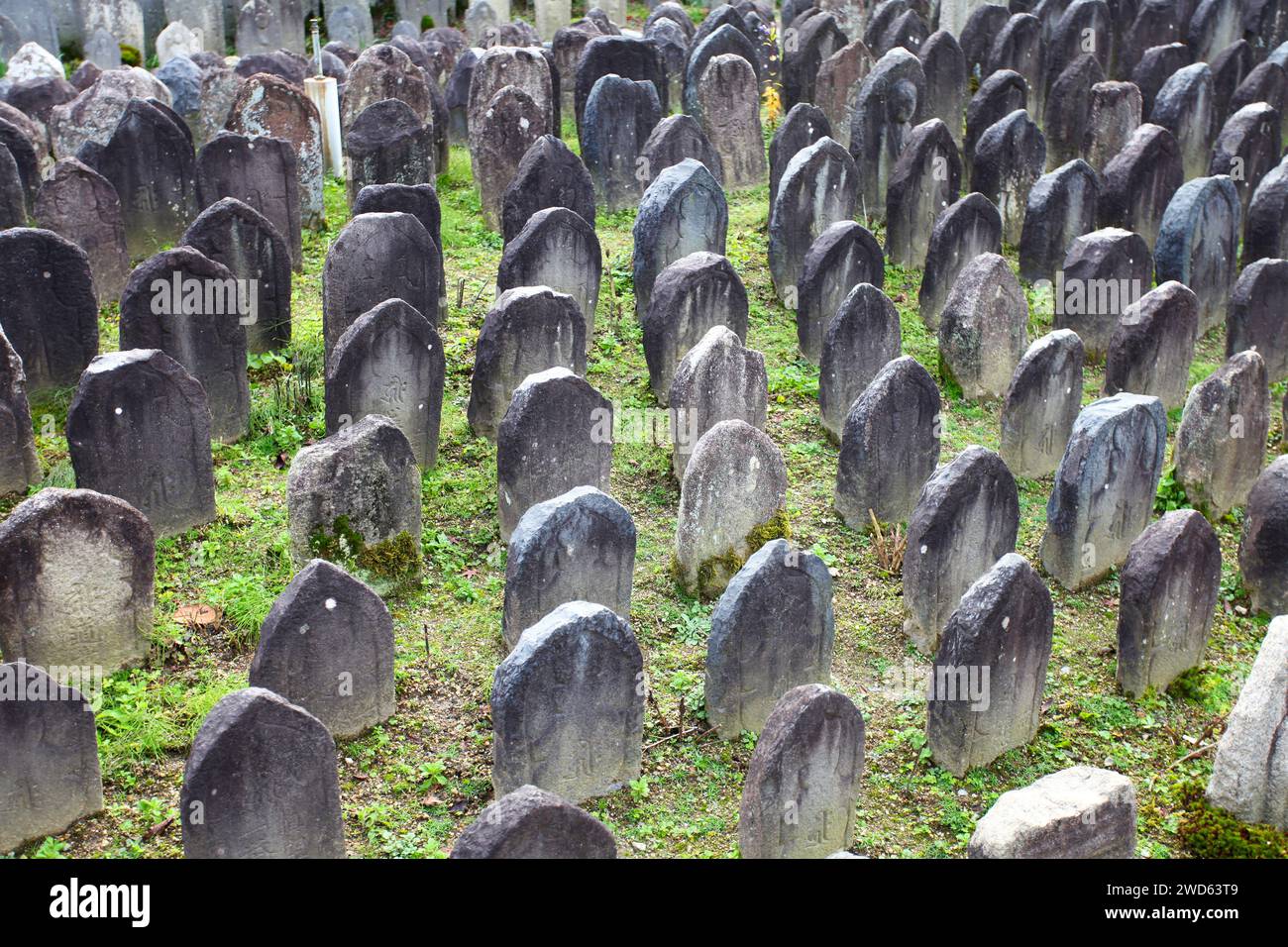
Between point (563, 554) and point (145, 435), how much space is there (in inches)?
89.4

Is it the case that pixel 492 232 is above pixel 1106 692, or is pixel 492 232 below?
above

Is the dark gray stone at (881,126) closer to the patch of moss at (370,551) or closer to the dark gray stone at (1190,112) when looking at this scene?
the dark gray stone at (1190,112)

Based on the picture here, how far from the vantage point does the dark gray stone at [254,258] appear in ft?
28.8

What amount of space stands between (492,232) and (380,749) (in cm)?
609

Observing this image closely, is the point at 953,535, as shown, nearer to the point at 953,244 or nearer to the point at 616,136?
the point at 953,244

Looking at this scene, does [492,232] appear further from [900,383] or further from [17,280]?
[900,383]

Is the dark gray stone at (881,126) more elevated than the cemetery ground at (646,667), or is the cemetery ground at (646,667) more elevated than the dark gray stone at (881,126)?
the dark gray stone at (881,126)

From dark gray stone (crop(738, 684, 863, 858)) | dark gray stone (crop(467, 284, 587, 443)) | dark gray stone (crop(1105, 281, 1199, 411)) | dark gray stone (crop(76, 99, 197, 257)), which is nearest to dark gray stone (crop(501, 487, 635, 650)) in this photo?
dark gray stone (crop(738, 684, 863, 858))

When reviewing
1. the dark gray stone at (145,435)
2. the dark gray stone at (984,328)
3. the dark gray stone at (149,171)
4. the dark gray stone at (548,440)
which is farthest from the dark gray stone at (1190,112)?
the dark gray stone at (145,435)

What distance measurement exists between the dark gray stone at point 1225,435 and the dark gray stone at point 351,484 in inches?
168

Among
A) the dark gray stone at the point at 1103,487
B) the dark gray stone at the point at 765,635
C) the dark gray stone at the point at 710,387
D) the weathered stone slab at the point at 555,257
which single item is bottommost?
the dark gray stone at the point at 765,635

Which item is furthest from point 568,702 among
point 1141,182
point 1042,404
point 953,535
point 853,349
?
point 1141,182

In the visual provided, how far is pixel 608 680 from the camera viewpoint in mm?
5707

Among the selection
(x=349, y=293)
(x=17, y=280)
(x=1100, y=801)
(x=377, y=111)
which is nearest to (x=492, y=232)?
(x=377, y=111)
